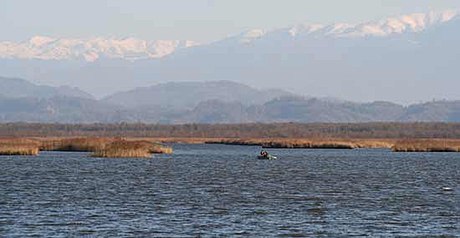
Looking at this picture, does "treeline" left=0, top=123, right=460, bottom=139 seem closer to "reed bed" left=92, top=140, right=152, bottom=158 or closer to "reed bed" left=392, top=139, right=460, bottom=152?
"reed bed" left=392, top=139, right=460, bottom=152

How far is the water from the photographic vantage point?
32938mm

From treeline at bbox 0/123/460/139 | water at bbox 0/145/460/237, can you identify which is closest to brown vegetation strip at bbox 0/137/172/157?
water at bbox 0/145/460/237

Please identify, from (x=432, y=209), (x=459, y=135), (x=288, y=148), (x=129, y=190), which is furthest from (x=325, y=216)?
(x=459, y=135)

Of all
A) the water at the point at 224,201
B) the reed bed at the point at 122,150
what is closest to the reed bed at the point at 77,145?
→ the reed bed at the point at 122,150

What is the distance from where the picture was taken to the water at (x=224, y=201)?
32938 mm

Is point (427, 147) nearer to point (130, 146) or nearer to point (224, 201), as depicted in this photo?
point (130, 146)

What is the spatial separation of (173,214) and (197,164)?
38.9 metres

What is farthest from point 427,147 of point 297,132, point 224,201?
point 224,201

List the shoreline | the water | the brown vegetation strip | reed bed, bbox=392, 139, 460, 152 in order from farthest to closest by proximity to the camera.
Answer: reed bed, bbox=392, 139, 460, 152, the shoreline, the brown vegetation strip, the water

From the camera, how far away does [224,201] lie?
42.1 metres

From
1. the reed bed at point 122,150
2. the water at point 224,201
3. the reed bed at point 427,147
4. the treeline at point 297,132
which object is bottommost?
the water at point 224,201

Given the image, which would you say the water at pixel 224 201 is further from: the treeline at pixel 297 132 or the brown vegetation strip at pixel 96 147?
the treeline at pixel 297 132

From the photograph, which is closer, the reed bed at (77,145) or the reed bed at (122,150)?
the reed bed at (122,150)

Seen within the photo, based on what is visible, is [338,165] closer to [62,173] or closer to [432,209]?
[62,173]
